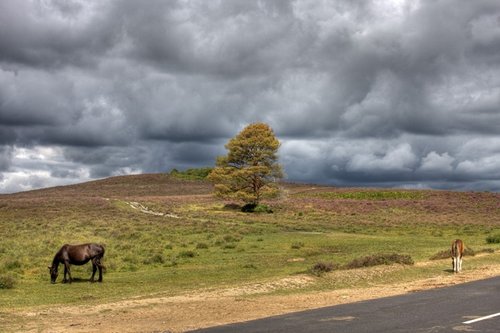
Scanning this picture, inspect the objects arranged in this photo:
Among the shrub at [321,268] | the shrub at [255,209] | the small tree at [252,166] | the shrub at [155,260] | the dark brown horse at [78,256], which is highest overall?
the small tree at [252,166]

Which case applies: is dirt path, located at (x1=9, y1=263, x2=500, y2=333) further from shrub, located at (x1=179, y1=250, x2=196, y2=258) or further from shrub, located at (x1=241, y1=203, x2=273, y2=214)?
shrub, located at (x1=241, y1=203, x2=273, y2=214)

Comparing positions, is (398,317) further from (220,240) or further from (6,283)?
(220,240)

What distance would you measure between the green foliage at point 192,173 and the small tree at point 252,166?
9775cm

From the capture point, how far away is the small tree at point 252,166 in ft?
250

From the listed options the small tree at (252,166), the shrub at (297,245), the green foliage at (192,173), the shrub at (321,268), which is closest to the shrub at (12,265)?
the shrub at (321,268)

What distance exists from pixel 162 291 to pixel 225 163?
191 ft

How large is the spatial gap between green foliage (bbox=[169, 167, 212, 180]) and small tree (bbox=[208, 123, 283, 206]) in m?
97.7

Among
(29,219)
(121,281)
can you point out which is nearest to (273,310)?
(121,281)

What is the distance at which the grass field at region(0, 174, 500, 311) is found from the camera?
23.3m

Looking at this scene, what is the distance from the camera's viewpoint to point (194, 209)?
79375 mm

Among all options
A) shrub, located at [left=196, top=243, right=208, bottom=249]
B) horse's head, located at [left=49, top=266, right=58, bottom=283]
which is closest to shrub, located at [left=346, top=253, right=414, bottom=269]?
horse's head, located at [left=49, top=266, right=58, bottom=283]

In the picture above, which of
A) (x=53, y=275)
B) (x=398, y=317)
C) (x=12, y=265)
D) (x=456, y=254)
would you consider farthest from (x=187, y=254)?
(x=398, y=317)

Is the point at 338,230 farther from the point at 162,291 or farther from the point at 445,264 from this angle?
the point at 162,291

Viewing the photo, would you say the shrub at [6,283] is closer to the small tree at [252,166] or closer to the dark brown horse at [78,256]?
the dark brown horse at [78,256]
